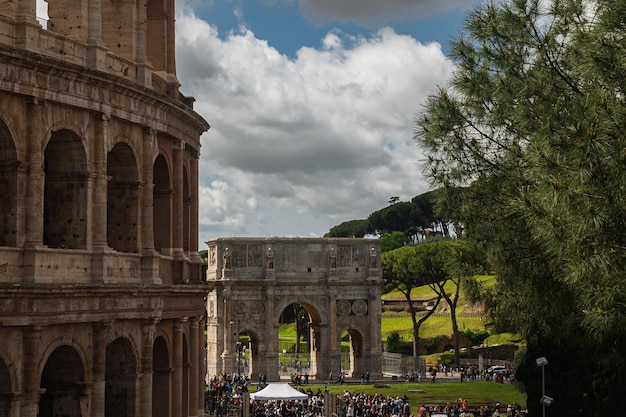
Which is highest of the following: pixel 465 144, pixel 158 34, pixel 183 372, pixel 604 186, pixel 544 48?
pixel 158 34

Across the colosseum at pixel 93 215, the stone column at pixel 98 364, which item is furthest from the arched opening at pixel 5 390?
the stone column at pixel 98 364

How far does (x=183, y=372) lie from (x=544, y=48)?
581 inches

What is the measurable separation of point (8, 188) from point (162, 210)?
22.4ft

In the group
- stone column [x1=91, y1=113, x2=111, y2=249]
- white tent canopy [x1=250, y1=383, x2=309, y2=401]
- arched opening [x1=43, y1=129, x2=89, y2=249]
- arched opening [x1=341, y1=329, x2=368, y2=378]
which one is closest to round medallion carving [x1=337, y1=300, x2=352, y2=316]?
arched opening [x1=341, y1=329, x2=368, y2=378]

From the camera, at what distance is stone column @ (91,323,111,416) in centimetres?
2311

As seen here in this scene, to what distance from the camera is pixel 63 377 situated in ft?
76.2

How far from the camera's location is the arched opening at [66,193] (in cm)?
2323

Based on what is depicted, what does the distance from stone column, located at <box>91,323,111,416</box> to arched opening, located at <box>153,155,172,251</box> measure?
4.89m

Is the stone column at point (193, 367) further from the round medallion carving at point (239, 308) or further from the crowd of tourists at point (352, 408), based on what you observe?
the round medallion carving at point (239, 308)

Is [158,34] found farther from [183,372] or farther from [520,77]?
[520,77]

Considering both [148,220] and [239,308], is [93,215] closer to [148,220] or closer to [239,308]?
[148,220]

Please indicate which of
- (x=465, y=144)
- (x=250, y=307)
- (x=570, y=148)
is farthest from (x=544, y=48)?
(x=250, y=307)

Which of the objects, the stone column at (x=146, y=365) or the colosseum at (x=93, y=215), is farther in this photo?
the stone column at (x=146, y=365)

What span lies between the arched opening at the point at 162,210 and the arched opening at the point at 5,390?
24.7 ft
